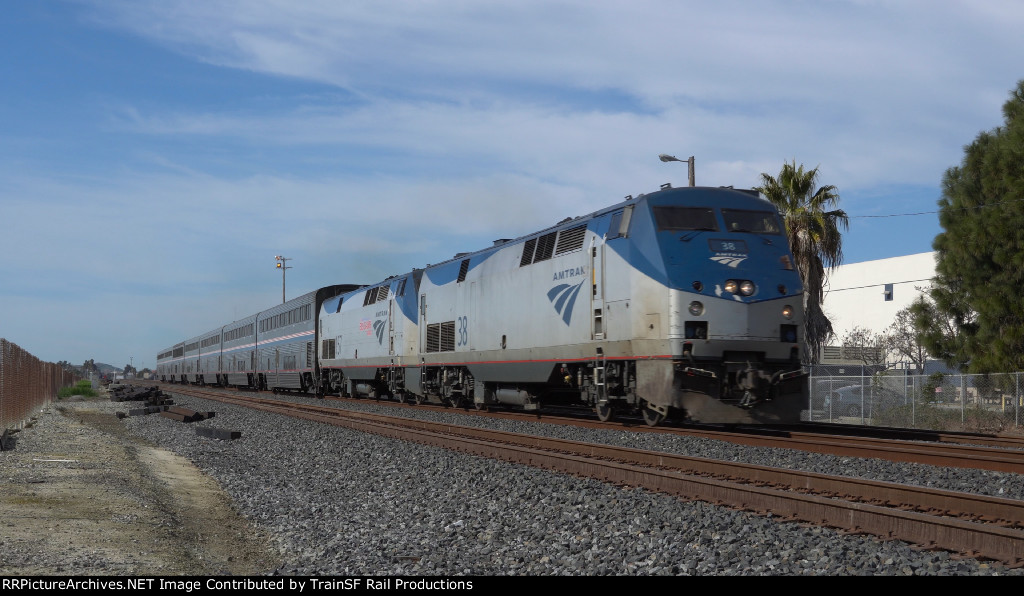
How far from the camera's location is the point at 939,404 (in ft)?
76.2

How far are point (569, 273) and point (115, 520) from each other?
10.2 meters

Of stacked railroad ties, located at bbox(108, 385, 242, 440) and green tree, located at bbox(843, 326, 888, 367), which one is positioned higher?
green tree, located at bbox(843, 326, 888, 367)

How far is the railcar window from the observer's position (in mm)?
14516

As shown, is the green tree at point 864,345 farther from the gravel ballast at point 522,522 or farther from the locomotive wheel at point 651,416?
the gravel ballast at point 522,522

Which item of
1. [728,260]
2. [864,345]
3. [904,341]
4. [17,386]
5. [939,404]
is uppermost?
[728,260]

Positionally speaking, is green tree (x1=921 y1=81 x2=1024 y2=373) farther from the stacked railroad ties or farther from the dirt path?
the dirt path

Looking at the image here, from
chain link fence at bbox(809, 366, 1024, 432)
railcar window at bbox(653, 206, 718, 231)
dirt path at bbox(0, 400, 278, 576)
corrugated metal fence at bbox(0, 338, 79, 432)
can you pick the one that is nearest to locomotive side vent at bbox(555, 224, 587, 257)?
railcar window at bbox(653, 206, 718, 231)

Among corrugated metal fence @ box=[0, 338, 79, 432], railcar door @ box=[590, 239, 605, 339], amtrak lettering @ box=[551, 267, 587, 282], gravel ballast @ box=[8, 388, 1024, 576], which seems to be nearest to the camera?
gravel ballast @ box=[8, 388, 1024, 576]

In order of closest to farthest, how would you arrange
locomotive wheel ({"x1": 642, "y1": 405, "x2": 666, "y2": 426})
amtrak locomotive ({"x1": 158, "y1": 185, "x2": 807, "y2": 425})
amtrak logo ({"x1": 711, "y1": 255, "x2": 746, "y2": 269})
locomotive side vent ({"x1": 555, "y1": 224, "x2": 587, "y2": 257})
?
1. amtrak locomotive ({"x1": 158, "y1": 185, "x2": 807, "y2": 425})
2. amtrak logo ({"x1": 711, "y1": 255, "x2": 746, "y2": 269})
3. locomotive wheel ({"x1": 642, "y1": 405, "x2": 666, "y2": 426})
4. locomotive side vent ({"x1": 555, "y1": 224, "x2": 587, "y2": 257})

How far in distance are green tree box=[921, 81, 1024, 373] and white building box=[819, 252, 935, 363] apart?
98.7 feet

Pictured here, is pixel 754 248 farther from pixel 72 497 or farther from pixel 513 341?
pixel 72 497

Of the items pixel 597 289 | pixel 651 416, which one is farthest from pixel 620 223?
pixel 651 416

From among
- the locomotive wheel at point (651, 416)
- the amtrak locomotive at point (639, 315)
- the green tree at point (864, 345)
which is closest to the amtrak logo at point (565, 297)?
the amtrak locomotive at point (639, 315)

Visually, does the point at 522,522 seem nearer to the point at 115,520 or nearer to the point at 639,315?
the point at 115,520
